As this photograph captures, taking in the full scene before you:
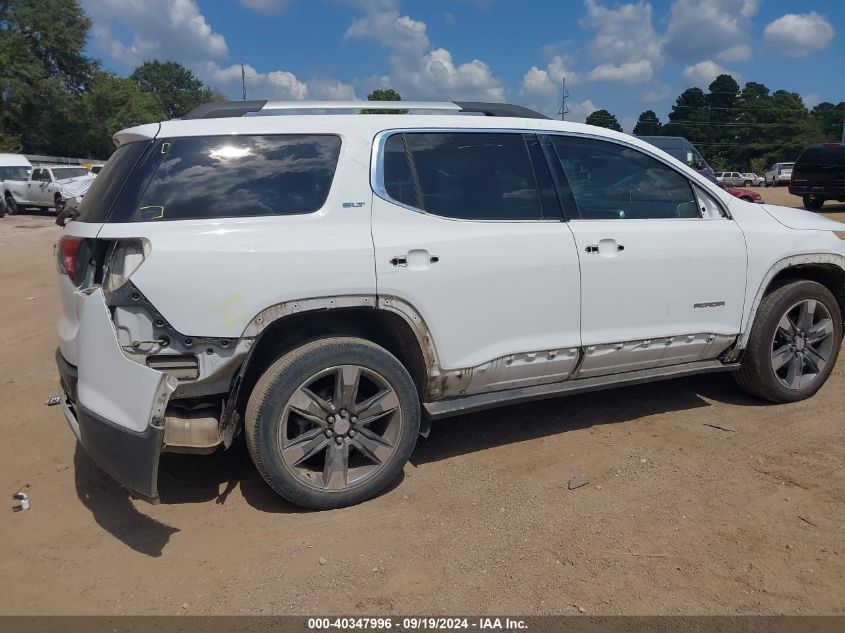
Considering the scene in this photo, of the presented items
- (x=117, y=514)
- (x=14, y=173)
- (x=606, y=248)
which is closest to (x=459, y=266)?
(x=606, y=248)

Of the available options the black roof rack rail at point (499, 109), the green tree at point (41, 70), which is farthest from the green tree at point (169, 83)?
the black roof rack rail at point (499, 109)

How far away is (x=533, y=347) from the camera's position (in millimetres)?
3775

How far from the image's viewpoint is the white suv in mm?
3074

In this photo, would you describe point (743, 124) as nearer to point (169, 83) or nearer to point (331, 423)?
point (169, 83)

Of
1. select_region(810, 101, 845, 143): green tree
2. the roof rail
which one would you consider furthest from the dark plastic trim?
select_region(810, 101, 845, 143): green tree

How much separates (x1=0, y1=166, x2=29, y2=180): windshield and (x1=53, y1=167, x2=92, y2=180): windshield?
1686 millimetres

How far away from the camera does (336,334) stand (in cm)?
352

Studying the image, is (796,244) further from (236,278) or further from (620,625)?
(236,278)

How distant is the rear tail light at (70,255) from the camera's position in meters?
3.22

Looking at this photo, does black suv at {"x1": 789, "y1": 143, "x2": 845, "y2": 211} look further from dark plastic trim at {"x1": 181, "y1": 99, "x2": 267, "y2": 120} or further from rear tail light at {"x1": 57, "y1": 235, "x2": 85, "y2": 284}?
rear tail light at {"x1": 57, "y1": 235, "x2": 85, "y2": 284}

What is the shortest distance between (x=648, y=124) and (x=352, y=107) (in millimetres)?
95506

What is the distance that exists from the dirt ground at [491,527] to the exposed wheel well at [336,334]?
66 centimetres

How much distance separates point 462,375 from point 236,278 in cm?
131

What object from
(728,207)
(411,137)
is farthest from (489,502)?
(728,207)
